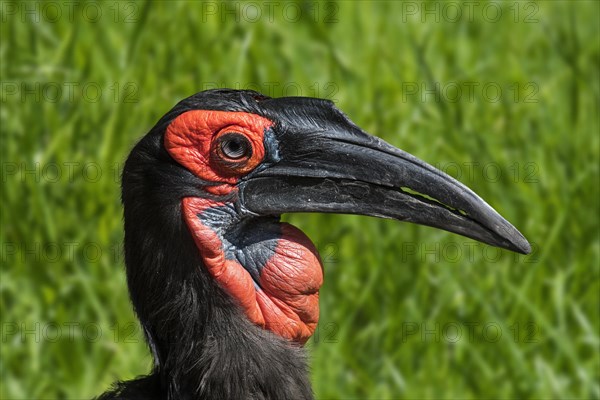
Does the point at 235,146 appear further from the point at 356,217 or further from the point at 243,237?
the point at 356,217

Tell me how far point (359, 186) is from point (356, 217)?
64.1 inches

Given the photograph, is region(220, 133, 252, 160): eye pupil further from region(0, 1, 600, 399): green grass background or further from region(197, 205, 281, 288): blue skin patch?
region(0, 1, 600, 399): green grass background

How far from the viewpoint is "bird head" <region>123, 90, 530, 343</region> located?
2859mm

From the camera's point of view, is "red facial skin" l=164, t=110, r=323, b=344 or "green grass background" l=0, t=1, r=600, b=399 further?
"green grass background" l=0, t=1, r=600, b=399

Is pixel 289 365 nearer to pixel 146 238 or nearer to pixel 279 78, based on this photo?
pixel 146 238

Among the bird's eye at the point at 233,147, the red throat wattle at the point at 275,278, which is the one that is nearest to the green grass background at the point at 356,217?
the red throat wattle at the point at 275,278

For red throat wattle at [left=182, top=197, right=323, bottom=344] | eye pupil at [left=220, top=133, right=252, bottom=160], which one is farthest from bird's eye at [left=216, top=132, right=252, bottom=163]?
red throat wattle at [left=182, top=197, right=323, bottom=344]

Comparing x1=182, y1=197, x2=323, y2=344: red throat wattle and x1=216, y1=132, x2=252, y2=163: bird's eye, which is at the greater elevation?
x1=216, y1=132, x2=252, y2=163: bird's eye

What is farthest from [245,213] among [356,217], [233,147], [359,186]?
[356,217]

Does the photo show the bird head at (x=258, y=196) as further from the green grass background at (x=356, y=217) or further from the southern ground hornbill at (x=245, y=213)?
the green grass background at (x=356, y=217)

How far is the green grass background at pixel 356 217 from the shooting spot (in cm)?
421

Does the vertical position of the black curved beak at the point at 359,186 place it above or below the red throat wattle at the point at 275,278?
above

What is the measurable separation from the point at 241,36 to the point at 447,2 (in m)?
1.03

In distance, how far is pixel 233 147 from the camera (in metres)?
2.89
